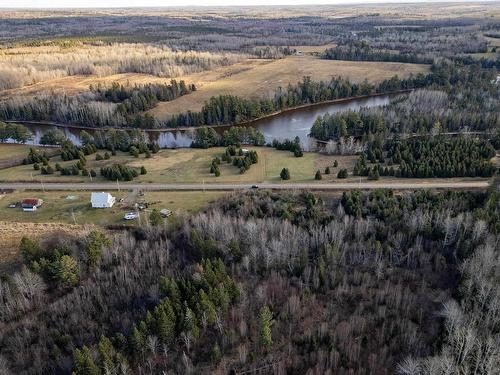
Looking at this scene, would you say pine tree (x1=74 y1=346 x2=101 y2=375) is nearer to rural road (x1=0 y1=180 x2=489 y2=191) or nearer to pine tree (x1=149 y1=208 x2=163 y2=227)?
pine tree (x1=149 y1=208 x2=163 y2=227)

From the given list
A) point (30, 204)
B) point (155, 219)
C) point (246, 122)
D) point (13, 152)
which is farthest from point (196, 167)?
point (13, 152)

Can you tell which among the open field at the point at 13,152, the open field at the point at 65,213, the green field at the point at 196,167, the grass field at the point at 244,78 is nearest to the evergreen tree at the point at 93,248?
the open field at the point at 65,213

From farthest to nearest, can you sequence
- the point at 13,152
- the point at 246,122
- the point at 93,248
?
the point at 246,122
the point at 13,152
the point at 93,248

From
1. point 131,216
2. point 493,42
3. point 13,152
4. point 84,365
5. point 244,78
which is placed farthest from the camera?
point 493,42

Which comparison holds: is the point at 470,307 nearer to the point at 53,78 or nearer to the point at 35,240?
the point at 35,240

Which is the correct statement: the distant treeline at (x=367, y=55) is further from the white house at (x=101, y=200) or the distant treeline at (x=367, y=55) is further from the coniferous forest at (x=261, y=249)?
the white house at (x=101, y=200)

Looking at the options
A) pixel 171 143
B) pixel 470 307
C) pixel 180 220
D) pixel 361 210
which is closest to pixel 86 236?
pixel 180 220

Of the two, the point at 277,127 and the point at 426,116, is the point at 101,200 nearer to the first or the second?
the point at 277,127

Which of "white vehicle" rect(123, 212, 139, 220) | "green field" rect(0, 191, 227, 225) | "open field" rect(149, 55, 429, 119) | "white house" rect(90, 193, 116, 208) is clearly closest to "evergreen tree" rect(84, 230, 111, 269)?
"green field" rect(0, 191, 227, 225)
